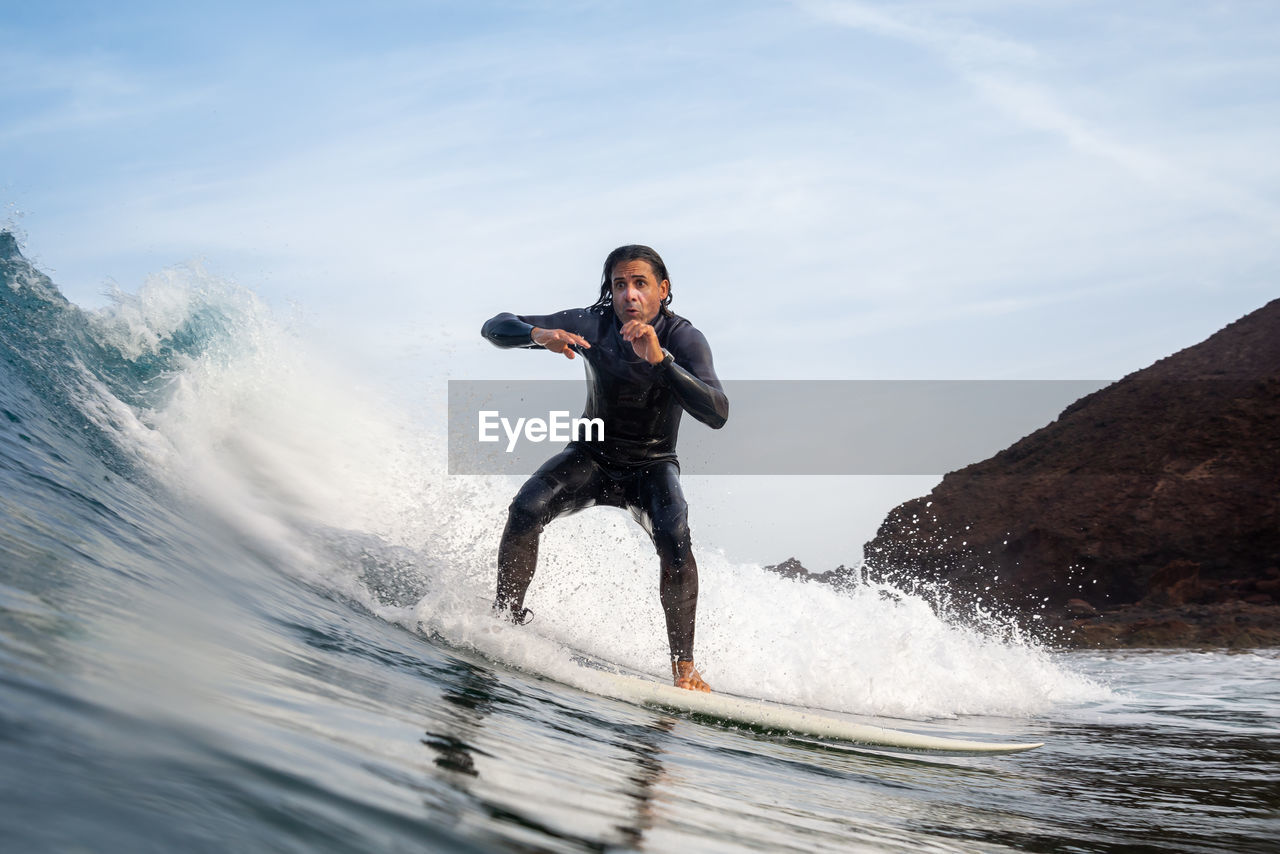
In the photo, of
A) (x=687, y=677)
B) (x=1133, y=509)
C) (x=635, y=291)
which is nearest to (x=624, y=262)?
(x=635, y=291)

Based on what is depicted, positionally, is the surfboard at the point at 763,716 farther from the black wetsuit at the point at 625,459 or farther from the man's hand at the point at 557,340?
the man's hand at the point at 557,340

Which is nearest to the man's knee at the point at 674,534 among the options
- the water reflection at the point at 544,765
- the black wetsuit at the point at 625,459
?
the black wetsuit at the point at 625,459

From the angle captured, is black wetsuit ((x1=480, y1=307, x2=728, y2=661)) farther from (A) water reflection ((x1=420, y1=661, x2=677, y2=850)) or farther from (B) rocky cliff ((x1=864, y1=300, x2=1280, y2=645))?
(B) rocky cliff ((x1=864, y1=300, x2=1280, y2=645))

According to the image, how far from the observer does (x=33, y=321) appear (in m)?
8.03

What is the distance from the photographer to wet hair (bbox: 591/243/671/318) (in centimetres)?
501

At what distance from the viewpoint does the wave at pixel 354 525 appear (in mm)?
5105

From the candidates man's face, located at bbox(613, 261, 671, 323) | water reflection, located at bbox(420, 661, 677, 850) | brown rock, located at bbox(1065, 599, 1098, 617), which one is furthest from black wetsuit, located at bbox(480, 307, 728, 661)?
brown rock, located at bbox(1065, 599, 1098, 617)

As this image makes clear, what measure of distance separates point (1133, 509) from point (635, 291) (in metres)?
23.0

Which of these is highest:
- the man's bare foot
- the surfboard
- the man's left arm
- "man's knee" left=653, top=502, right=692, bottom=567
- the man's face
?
the man's face

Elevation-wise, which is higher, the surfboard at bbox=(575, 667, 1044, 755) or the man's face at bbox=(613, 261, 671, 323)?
the man's face at bbox=(613, 261, 671, 323)

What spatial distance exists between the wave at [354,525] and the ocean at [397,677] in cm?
4

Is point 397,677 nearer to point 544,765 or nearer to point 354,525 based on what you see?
point 544,765

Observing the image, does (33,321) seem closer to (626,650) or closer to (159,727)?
(626,650)

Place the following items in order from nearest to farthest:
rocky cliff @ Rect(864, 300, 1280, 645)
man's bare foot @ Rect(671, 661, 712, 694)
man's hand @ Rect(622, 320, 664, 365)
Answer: man's hand @ Rect(622, 320, 664, 365) < man's bare foot @ Rect(671, 661, 712, 694) < rocky cliff @ Rect(864, 300, 1280, 645)
